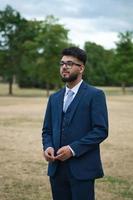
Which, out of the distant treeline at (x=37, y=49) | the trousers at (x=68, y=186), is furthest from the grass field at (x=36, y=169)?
the distant treeline at (x=37, y=49)

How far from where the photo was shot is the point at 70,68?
4176 mm

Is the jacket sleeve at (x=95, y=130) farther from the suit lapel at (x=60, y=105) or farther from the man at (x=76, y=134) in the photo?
the suit lapel at (x=60, y=105)

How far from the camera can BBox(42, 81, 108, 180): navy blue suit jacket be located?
410cm

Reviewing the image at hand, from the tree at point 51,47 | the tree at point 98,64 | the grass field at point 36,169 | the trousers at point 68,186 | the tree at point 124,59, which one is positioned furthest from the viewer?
the tree at point 98,64

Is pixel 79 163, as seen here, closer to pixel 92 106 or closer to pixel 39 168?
pixel 92 106

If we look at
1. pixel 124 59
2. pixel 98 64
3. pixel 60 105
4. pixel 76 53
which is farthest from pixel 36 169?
pixel 98 64

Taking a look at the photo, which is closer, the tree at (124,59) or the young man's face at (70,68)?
the young man's face at (70,68)

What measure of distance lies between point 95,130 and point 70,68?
565 millimetres

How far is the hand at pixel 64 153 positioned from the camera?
13.2 ft

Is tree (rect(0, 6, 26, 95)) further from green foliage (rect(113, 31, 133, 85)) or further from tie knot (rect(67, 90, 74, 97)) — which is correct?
tie knot (rect(67, 90, 74, 97))

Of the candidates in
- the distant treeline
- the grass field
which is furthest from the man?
the distant treeline

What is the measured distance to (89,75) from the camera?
8562cm

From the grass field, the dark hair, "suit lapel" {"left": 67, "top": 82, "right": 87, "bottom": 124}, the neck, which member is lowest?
the grass field

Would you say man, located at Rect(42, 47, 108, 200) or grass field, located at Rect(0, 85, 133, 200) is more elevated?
man, located at Rect(42, 47, 108, 200)
